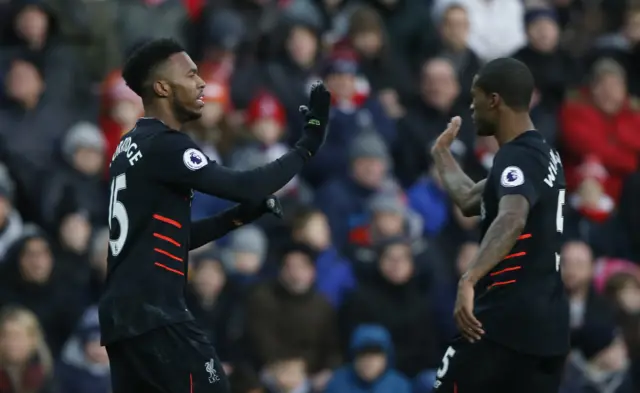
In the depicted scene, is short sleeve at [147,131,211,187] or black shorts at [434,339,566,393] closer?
short sleeve at [147,131,211,187]

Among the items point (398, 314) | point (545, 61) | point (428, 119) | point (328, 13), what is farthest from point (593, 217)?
point (328, 13)

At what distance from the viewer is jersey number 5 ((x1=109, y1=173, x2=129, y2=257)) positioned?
6844 millimetres

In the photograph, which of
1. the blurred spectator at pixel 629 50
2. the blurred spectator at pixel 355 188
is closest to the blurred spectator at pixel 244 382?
the blurred spectator at pixel 355 188

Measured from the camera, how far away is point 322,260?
12148mm

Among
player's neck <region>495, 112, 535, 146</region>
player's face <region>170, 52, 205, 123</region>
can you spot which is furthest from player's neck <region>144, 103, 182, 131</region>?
player's neck <region>495, 112, 535, 146</region>

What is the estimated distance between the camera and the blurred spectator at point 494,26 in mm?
14891

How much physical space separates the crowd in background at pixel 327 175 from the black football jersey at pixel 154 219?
381cm

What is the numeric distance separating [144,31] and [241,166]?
2.35 meters

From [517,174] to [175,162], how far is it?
1601 mm

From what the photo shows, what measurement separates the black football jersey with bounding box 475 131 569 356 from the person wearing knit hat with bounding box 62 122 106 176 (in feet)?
19.3

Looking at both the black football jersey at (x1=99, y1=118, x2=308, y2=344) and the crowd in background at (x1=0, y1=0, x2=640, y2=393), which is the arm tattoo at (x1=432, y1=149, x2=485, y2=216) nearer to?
the black football jersey at (x1=99, y1=118, x2=308, y2=344)

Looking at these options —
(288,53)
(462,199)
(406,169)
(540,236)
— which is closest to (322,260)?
(406,169)

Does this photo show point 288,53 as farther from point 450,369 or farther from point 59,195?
point 450,369

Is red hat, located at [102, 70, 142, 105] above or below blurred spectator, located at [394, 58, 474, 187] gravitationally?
above
